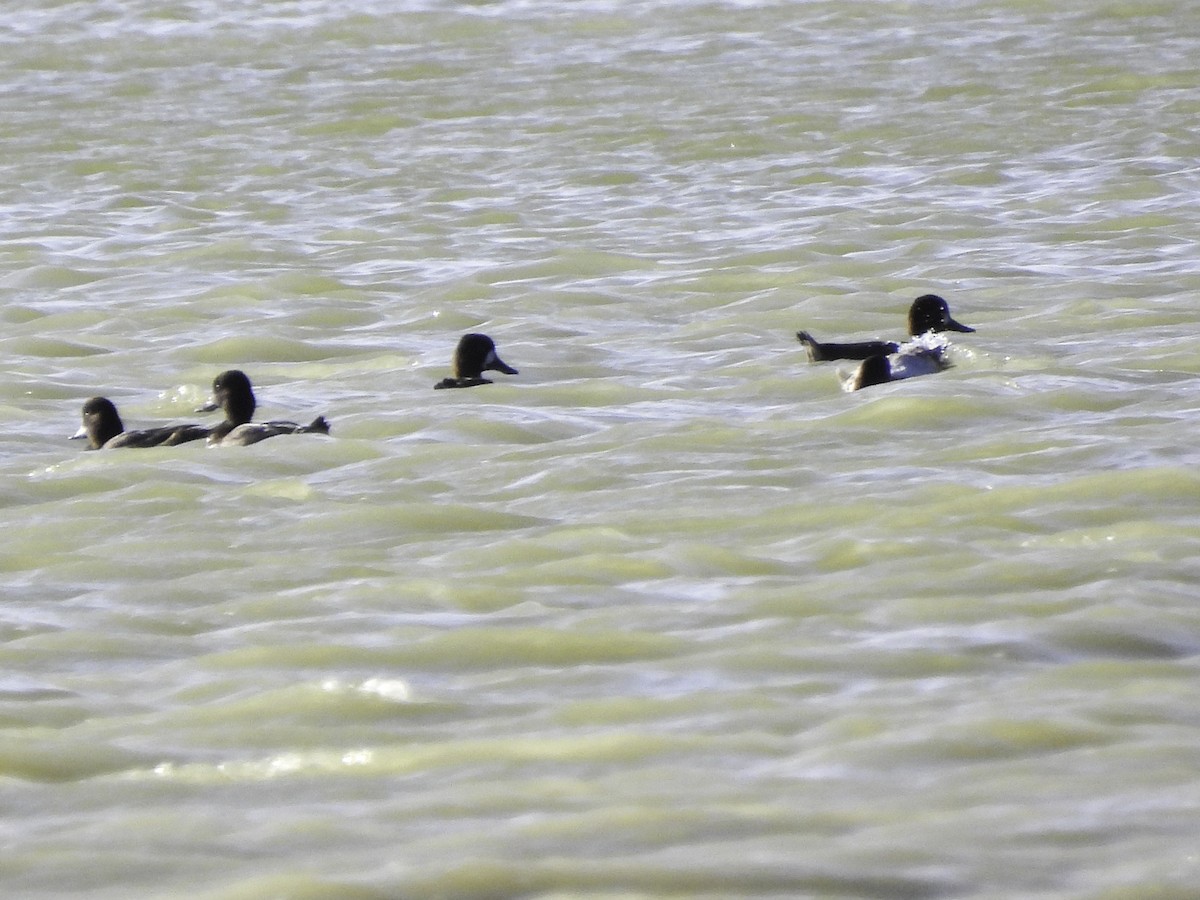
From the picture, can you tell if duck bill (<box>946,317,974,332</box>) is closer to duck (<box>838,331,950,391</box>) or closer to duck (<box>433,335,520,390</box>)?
duck (<box>838,331,950,391</box>)

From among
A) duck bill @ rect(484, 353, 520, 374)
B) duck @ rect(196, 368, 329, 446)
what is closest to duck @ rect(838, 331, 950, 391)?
duck bill @ rect(484, 353, 520, 374)

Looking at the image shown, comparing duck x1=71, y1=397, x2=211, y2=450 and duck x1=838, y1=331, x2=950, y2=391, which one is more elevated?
duck x1=71, y1=397, x2=211, y2=450

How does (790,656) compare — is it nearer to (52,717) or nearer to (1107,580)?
(1107,580)

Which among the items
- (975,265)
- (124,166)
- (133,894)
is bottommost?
(133,894)

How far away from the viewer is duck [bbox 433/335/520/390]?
34.6ft

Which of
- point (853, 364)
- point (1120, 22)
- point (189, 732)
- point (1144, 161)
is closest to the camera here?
point (189, 732)

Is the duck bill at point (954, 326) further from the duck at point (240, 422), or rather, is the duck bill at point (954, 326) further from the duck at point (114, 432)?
the duck at point (114, 432)

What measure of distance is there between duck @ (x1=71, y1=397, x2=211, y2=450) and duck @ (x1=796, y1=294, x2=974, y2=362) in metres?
2.90

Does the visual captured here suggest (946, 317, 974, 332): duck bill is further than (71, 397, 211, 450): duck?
Yes

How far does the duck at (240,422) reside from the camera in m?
9.28

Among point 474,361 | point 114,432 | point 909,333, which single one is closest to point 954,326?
point 909,333

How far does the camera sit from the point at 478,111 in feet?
65.3

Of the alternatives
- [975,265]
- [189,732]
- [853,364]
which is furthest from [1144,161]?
[189,732]

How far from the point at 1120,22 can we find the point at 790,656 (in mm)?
17940
